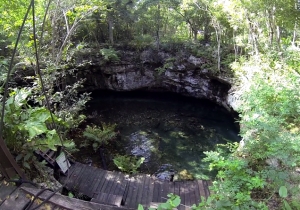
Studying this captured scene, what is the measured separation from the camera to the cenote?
30.8 feet

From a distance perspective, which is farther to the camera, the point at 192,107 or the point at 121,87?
the point at 121,87

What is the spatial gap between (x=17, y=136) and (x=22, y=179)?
7.47 feet

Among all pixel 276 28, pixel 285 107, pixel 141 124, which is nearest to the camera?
pixel 285 107

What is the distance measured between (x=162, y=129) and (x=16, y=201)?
10.2m

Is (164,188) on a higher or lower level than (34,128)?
lower

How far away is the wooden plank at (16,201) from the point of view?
2.31 metres

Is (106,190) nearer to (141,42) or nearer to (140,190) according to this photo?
(140,190)

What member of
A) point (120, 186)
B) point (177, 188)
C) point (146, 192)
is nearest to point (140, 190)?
point (146, 192)

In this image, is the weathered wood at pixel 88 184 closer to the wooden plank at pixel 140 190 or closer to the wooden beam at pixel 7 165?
the wooden plank at pixel 140 190

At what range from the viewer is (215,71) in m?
14.0

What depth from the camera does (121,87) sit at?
58.4ft

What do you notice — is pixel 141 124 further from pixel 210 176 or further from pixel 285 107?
pixel 285 107

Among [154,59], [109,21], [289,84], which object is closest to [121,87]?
[154,59]

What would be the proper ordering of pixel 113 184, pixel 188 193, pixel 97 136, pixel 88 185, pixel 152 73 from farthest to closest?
pixel 152 73, pixel 97 136, pixel 113 184, pixel 88 185, pixel 188 193
